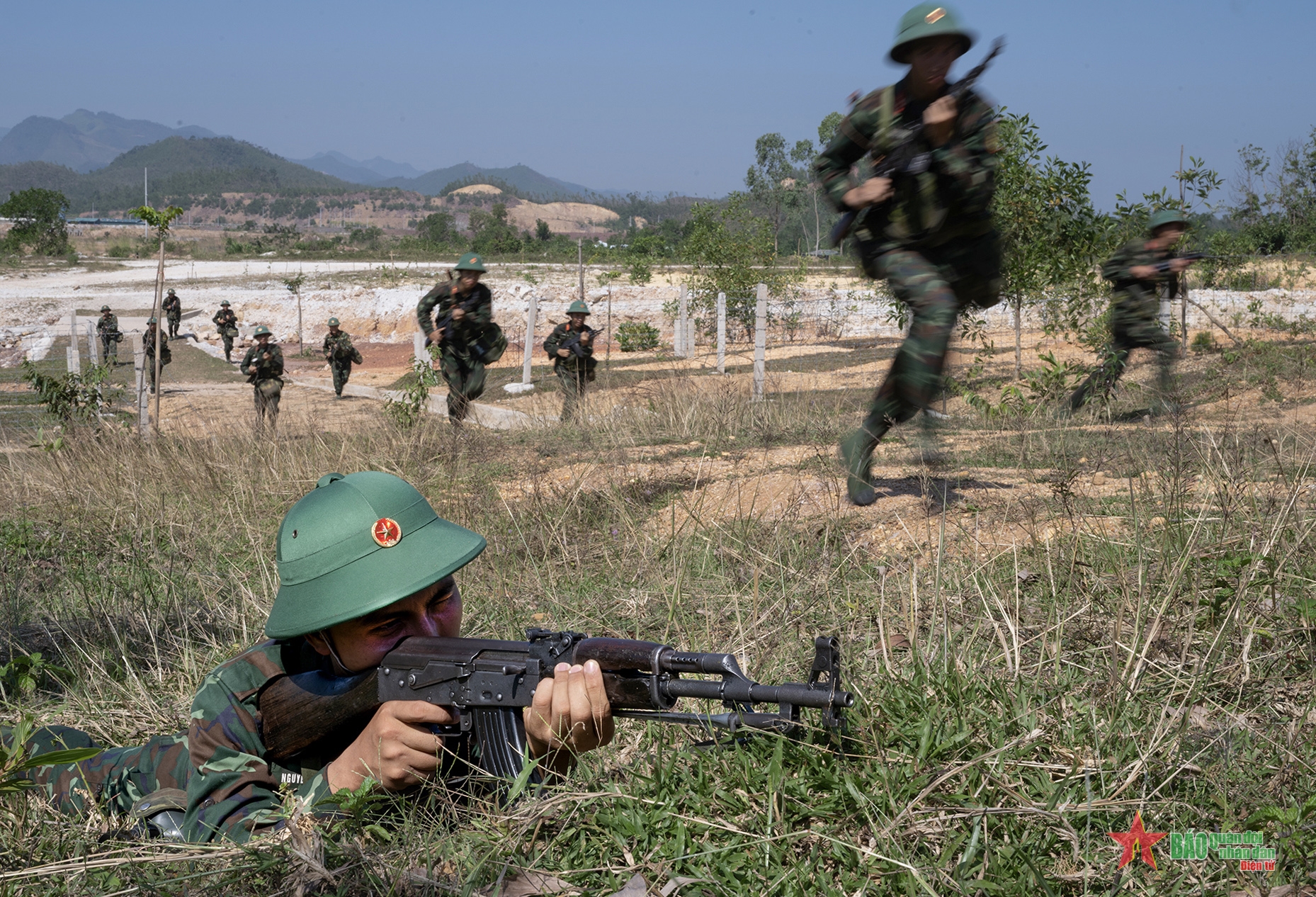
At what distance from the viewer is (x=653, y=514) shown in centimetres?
476

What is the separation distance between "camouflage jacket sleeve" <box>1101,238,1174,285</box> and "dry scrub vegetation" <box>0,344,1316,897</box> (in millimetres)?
2546

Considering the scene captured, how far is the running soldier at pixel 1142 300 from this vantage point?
6961 millimetres

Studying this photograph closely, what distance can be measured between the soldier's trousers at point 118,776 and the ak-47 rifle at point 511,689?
1.21 ft

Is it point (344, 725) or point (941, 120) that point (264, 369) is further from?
point (344, 725)

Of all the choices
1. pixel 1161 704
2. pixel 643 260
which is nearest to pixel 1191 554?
pixel 1161 704

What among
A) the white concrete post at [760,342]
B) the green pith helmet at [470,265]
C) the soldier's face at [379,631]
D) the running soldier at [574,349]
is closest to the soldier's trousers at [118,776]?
the soldier's face at [379,631]

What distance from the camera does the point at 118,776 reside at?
2.32m

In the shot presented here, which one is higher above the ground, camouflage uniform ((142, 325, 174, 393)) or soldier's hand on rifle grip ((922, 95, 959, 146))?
soldier's hand on rifle grip ((922, 95, 959, 146))

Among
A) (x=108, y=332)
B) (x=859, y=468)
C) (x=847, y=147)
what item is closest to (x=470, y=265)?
(x=847, y=147)

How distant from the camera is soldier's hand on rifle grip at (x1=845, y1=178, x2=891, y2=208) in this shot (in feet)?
12.7

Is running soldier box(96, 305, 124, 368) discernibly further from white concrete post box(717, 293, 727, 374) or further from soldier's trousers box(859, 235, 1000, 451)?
soldier's trousers box(859, 235, 1000, 451)

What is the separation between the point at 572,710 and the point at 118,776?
1.33 meters

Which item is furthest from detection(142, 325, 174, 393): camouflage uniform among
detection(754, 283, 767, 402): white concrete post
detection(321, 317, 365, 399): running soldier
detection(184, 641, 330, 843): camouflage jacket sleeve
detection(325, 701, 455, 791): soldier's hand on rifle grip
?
detection(325, 701, 455, 791): soldier's hand on rifle grip

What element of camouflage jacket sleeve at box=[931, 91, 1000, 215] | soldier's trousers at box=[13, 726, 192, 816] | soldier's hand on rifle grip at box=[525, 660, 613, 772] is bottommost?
soldier's trousers at box=[13, 726, 192, 816]
